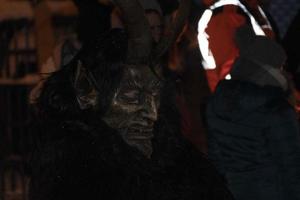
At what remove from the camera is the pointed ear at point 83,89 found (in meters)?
4.59

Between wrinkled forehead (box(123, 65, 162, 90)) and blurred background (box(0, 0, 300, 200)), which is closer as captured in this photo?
wrinkled forehead (box(123, 65, 162, 90))

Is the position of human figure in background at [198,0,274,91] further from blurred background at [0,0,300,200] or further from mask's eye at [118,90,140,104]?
blurred background at [0,0,300,200]

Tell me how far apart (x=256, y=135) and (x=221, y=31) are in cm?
93

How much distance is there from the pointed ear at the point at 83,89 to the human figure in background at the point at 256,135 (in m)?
1.47

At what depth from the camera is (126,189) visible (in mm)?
4453

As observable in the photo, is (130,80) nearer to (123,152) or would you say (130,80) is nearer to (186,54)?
(123,152)

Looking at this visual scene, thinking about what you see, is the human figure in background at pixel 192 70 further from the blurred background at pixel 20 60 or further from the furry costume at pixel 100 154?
the blurred background at pixel 20 60

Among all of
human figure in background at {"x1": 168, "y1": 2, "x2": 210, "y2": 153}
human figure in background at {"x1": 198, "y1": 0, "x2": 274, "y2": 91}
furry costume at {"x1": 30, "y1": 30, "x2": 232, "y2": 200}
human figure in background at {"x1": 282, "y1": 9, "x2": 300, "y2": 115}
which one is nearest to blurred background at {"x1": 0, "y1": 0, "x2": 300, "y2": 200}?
human figure in background at {"x1": 282, "y1": 9, "x2": 300, "y2": 115}

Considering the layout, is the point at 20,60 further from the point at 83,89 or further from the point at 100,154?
the point at 100,154

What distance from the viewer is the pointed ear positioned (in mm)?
4590

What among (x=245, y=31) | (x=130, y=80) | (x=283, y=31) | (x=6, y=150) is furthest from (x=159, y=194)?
(x=6, y=150)

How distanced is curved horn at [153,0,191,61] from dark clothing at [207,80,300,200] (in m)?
1.18

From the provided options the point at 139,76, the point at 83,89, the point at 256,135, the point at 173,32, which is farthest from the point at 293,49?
the point at 83,89

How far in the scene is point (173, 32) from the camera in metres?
4.87
